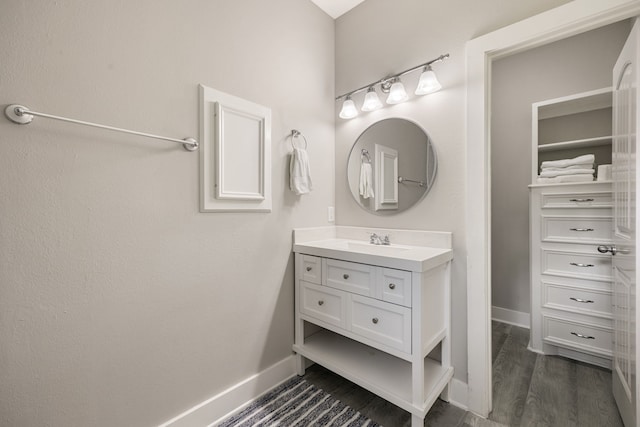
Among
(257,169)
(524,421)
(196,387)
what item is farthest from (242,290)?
(524,421)

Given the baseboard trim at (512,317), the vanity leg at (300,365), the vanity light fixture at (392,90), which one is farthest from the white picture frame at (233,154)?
the baseboard trim at (512,317)

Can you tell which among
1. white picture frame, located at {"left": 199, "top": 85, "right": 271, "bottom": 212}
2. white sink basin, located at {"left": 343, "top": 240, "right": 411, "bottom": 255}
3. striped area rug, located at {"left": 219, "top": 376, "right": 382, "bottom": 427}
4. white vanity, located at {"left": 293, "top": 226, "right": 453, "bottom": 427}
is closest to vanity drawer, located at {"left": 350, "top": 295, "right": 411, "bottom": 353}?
white vanity, located at {"left": 293, "top": 226, "right": 453, "bottom": 427}

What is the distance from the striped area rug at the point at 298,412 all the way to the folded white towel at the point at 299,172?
4.12 feet

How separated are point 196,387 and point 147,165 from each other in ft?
3.67

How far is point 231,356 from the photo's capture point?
149cm

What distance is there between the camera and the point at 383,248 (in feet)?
5.61

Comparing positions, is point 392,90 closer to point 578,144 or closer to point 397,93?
point 397,93

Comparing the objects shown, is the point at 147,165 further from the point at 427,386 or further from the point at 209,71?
the point at 427,386

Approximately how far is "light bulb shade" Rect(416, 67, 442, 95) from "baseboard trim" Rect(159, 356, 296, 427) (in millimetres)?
1930

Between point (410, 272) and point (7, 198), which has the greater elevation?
point (7, 198)

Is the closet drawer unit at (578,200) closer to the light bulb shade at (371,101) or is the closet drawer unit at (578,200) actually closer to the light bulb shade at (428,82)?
the light bulb shade at (428,82)

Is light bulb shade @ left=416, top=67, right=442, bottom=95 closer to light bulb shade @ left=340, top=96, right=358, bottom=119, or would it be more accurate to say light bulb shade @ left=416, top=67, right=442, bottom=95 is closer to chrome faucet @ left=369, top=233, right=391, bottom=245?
light bulb shade @ left=340, top=96, right=358, bottom=119

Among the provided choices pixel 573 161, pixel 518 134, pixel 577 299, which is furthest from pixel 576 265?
pixel 518 134

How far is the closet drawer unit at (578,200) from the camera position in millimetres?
1811
